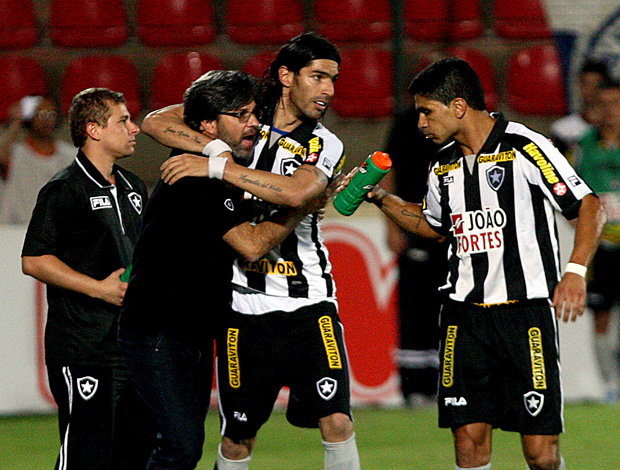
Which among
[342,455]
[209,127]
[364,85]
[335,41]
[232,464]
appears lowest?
→ [232,464]

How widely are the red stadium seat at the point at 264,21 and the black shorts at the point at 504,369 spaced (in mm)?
6892

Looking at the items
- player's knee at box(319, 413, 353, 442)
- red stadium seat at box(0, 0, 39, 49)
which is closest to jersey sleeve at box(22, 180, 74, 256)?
player's knee at box(319, 413, 353, 442)

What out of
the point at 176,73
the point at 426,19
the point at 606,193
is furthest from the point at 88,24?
the point at 606,193

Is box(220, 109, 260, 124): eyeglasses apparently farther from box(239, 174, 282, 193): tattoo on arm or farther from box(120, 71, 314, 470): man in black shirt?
box(239, 174, 282, 193): tattoo on arm

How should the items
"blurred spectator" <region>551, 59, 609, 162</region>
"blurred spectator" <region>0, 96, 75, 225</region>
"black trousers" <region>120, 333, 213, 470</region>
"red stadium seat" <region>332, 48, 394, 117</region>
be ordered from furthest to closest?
"red stadium seat" <region>332, 48, 394, 117</region>, "blurred spectator" <region>551, 59, 609, 162</region>, "blurred spectator" <region>0, 96, 75, 225</region>, "black trousers" <region>120, 333, 213, 470</region>

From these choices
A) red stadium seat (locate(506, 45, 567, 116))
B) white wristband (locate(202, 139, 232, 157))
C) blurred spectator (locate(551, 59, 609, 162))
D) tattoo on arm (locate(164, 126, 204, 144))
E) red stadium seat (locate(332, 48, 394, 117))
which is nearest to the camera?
white wristband (locate(202, 139, 232, 157))

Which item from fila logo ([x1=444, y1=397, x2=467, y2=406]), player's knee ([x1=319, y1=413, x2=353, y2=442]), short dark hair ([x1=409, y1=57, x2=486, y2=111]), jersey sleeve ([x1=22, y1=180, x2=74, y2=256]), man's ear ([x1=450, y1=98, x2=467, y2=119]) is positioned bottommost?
player's knee ([x1=319, y1=413, x2=353, y2=442])

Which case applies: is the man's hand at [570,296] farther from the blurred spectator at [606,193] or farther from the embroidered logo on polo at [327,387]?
the blurred spectator at [606,193]

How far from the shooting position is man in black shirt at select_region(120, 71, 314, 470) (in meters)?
3.81

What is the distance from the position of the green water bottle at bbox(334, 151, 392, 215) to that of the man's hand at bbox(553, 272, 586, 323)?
2.85 ft

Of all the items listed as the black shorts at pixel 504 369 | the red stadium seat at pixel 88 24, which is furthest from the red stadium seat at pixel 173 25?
the black shorts at pixel 504 369

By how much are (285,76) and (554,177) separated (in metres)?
1.27

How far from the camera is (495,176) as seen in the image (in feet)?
14.3

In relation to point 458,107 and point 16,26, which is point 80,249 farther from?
point 16,26
